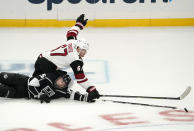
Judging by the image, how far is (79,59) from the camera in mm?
5070

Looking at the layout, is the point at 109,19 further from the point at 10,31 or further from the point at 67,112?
the point at 67,112

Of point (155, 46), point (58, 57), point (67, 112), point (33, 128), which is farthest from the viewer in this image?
point (155, 46)

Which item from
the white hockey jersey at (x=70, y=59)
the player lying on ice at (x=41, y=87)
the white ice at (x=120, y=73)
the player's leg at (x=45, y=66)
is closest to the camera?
the white ice at (x=120, y=73)

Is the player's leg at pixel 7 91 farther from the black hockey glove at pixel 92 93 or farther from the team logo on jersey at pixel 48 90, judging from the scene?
the black hockey glove at pixel 92 93

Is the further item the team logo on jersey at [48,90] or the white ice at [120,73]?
the team logo on jersey at [48,90]

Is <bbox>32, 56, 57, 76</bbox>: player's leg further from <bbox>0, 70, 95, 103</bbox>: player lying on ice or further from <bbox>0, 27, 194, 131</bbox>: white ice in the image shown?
<bbox>0, 27, 194, 131</bbox>: white ice

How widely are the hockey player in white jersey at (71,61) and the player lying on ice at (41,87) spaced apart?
93 mm

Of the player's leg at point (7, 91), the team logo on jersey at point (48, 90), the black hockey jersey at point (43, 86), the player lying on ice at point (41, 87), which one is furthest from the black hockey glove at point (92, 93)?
the player's leg at point (7, 91)

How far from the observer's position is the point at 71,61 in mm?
5105

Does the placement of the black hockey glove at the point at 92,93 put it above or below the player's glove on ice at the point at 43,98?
above

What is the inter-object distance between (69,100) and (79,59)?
54 cm

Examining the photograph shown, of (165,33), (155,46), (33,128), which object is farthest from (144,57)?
(33,128)

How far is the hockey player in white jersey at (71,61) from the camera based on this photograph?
16.5 feet

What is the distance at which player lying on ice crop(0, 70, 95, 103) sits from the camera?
5125 millimetres
